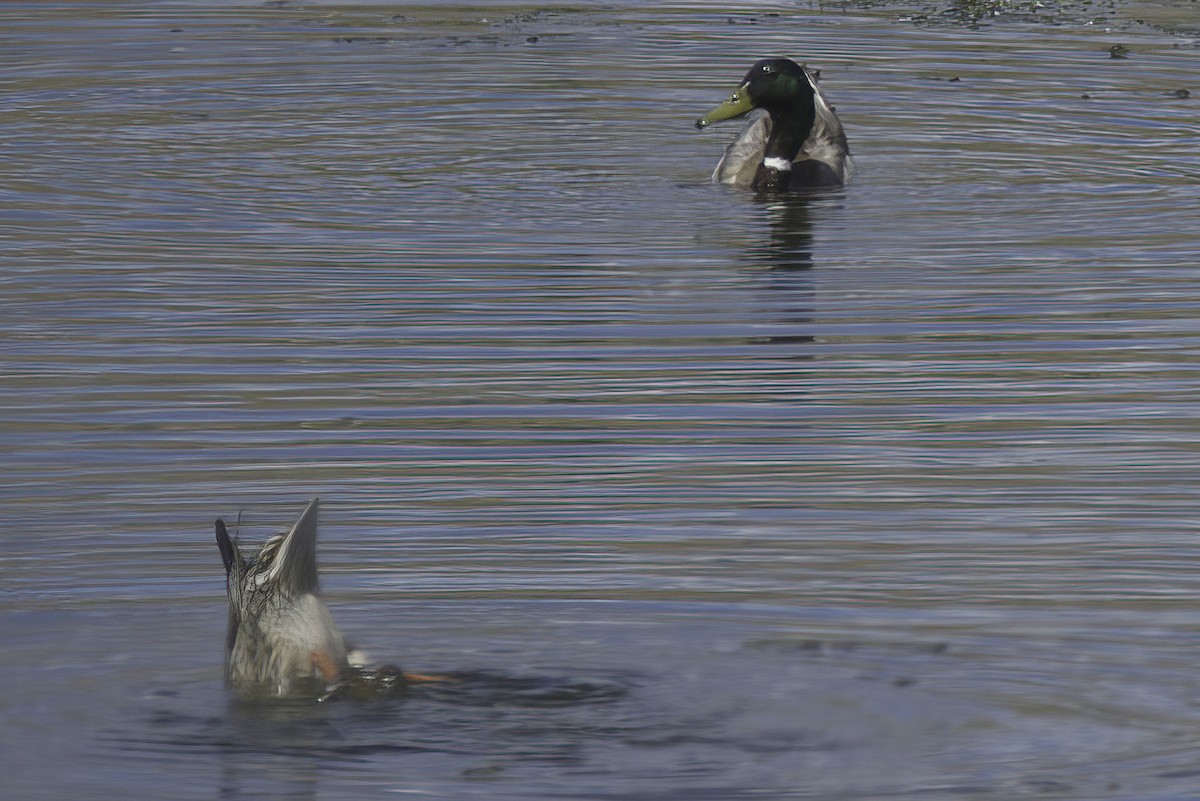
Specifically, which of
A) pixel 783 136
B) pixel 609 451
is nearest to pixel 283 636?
pixel 609 451

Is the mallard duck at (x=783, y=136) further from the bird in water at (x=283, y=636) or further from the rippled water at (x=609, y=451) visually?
the bird in water at (x=283, y=636)

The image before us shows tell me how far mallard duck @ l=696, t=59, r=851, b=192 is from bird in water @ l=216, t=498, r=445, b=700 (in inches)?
359

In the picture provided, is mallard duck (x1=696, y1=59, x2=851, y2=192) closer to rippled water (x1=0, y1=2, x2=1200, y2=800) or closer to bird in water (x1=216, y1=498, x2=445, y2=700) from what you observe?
rippled water (x1=0, y1=2, x2=1200, y2=800)

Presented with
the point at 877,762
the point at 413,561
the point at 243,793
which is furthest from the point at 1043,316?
the point at 243,793

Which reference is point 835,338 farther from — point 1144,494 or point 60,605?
point 60,605

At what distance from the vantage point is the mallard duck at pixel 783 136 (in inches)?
587


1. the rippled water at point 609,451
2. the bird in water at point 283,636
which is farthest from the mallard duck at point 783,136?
the bird in water at point 283,636

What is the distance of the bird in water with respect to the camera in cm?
591

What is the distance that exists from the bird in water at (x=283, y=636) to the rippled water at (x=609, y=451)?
9 cm

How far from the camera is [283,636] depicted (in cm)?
599

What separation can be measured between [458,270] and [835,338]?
2245 millimetres

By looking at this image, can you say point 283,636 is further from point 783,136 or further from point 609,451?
point 783,136

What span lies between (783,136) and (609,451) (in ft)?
24.2

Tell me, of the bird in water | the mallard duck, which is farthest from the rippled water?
the mallard duck
